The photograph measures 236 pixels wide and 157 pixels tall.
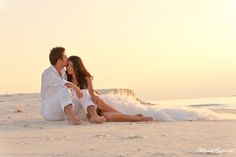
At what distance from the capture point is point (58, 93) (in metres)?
7.36

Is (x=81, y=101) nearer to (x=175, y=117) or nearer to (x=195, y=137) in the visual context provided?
(x=175, y=117)

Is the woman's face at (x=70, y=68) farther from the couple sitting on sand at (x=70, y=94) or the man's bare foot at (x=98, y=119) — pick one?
the man's bare foot at (x=98, y=119)

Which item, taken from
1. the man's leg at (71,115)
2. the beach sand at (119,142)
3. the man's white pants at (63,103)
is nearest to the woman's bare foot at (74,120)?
the man's leg at (71,115)

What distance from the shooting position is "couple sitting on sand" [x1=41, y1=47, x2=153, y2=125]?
7211 millimetres

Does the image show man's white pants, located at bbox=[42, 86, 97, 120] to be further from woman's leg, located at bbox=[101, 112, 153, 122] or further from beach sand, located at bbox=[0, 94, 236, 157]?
beach sand, located at bbox=[0, 94, 236, 157]

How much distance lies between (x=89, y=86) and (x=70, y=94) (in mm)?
388

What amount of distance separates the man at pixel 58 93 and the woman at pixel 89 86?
113mm

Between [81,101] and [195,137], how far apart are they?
2.69 meters

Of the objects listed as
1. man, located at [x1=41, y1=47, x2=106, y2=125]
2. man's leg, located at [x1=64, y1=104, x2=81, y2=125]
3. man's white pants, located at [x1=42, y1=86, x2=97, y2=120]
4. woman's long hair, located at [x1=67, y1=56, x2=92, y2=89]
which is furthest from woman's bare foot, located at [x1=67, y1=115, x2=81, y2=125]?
woman's long hair, located at [x1=67, y1=56, x2=92, y2=89]

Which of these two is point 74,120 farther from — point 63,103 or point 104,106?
point 104,106

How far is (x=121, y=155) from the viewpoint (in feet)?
12.6

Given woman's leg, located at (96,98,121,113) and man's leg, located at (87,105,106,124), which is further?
woman's leg, located at (96,98,121,113)

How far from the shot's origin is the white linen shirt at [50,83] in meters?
7.50

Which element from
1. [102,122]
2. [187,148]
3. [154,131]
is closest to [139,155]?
[187,148]
